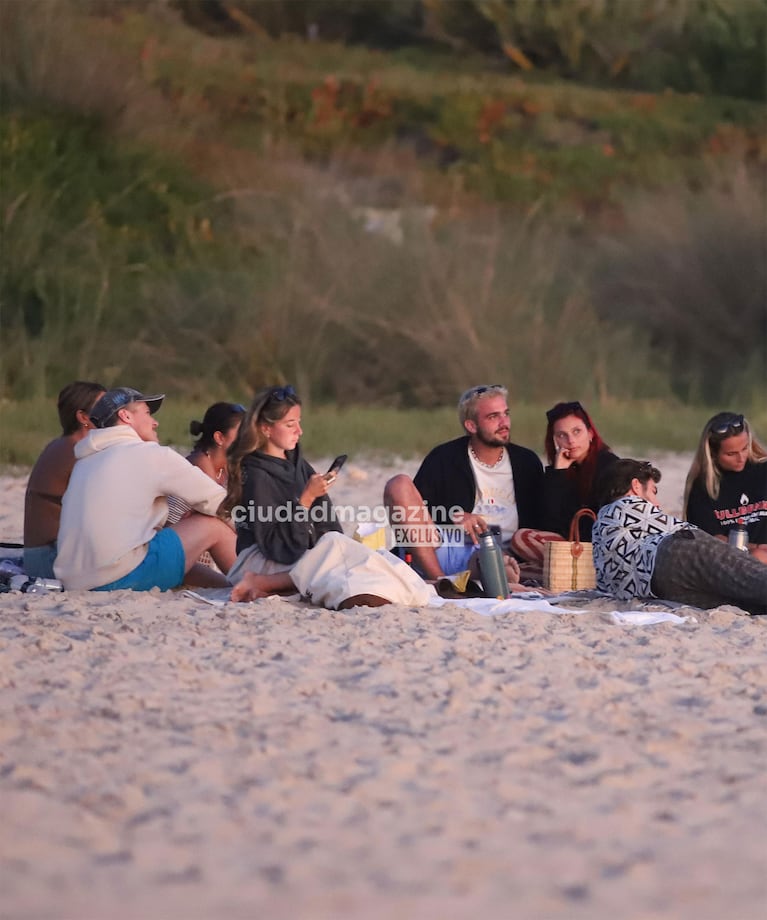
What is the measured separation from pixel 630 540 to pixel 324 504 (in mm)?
1063

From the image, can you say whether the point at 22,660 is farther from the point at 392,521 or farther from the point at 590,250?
the point at 590,250

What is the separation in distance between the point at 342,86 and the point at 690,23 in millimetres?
5631

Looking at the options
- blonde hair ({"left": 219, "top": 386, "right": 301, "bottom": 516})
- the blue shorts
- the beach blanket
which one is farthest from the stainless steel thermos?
the blue shorts

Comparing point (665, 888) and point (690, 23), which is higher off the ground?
point (690, 23)

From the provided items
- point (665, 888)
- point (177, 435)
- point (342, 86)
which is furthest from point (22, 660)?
point (342, 86)

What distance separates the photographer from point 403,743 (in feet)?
12.0

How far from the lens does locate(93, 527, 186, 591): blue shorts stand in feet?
18.6

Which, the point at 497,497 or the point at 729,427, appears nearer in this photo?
the point at 729,427

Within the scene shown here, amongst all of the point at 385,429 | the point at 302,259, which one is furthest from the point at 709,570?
the point at 302,259

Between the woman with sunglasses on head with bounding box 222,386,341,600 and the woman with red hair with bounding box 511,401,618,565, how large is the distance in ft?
2.85

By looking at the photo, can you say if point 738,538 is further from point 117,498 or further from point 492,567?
point 117,498

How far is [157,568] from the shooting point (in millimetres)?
5680

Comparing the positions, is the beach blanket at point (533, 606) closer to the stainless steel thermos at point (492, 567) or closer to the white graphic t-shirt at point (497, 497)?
the stainless steel thermos at point (492, 567)

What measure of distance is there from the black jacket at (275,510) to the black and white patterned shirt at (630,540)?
995 millimetres
